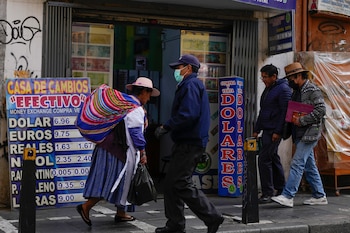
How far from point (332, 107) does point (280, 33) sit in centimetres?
147

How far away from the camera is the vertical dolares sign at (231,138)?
9312 millimetres

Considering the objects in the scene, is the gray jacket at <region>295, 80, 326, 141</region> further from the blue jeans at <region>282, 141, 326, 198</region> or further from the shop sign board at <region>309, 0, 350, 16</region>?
the shop sign board at <region>309, 0, 350, 16</region>

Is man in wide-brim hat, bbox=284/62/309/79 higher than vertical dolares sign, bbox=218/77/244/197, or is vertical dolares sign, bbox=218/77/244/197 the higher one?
man in wide-brim hat, bbox=284/62/309/79

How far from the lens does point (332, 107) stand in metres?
9.75

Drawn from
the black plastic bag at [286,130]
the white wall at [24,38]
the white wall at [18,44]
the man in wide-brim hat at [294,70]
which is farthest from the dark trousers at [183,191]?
the white wall at [24,38]

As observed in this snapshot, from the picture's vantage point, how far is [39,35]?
8.26 m

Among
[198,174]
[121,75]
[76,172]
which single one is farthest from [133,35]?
[76,172]

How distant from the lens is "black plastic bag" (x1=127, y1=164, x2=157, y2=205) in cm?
670

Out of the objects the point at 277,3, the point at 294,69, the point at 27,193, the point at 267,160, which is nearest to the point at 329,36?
the point at 277,3

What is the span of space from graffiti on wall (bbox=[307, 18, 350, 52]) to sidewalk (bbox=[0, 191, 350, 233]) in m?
3.06

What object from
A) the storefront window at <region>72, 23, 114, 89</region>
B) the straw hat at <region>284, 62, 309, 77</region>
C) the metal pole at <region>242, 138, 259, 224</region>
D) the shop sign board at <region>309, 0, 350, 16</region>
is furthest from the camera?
the shop sign board at <region>309, 0, 350, 16</region>

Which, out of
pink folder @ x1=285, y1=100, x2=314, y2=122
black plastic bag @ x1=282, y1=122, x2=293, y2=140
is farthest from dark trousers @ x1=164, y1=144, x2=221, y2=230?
black plastic bag @ x1=282, y1=122, x2=293, y2=140

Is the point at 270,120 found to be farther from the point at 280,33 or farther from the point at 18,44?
the point at 18,44

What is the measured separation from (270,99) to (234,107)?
91 cm
